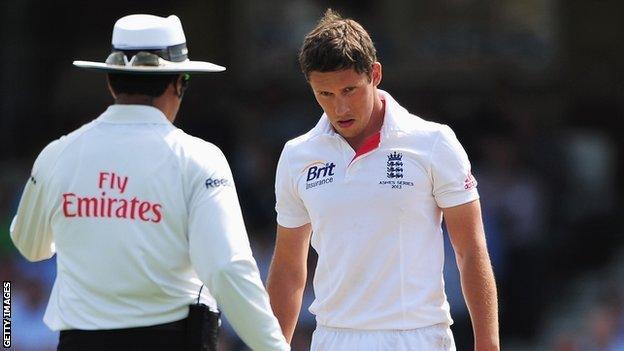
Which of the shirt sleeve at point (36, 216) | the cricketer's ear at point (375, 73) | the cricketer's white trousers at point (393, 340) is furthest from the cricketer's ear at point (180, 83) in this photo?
the cricketer's white trousers at point (393, 340)

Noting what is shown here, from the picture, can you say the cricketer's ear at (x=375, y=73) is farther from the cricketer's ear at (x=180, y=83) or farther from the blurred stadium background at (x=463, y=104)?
the blurred stadium background at (x=463, y=104)

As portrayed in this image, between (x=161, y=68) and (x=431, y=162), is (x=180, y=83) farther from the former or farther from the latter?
(x=431, y=162)

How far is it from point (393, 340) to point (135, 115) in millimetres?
1034

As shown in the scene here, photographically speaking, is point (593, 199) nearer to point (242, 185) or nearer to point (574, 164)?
point (574, 164)

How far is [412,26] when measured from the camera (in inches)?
441

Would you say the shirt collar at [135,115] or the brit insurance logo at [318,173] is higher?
the shirt collar at [135,115]

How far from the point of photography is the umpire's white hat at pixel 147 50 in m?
3.57

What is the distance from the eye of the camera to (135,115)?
11.8 feet

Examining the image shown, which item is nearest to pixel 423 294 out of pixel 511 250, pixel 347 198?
pixel 347 198

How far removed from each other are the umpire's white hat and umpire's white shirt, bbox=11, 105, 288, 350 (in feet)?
0.39

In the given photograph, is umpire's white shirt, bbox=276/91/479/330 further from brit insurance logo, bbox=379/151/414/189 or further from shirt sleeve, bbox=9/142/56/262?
shirt sleeve, bbox=9/142/56/262

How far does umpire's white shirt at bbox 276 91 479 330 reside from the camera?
389 cm

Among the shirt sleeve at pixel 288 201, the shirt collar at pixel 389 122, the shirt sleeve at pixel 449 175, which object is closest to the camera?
the shirt sleeve at pixel 449 175

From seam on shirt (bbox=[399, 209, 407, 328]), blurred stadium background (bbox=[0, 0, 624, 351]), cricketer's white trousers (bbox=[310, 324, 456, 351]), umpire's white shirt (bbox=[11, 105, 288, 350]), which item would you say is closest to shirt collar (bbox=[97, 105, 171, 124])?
umpire's white shirt (bbox=[11, 105, 288, 350])
